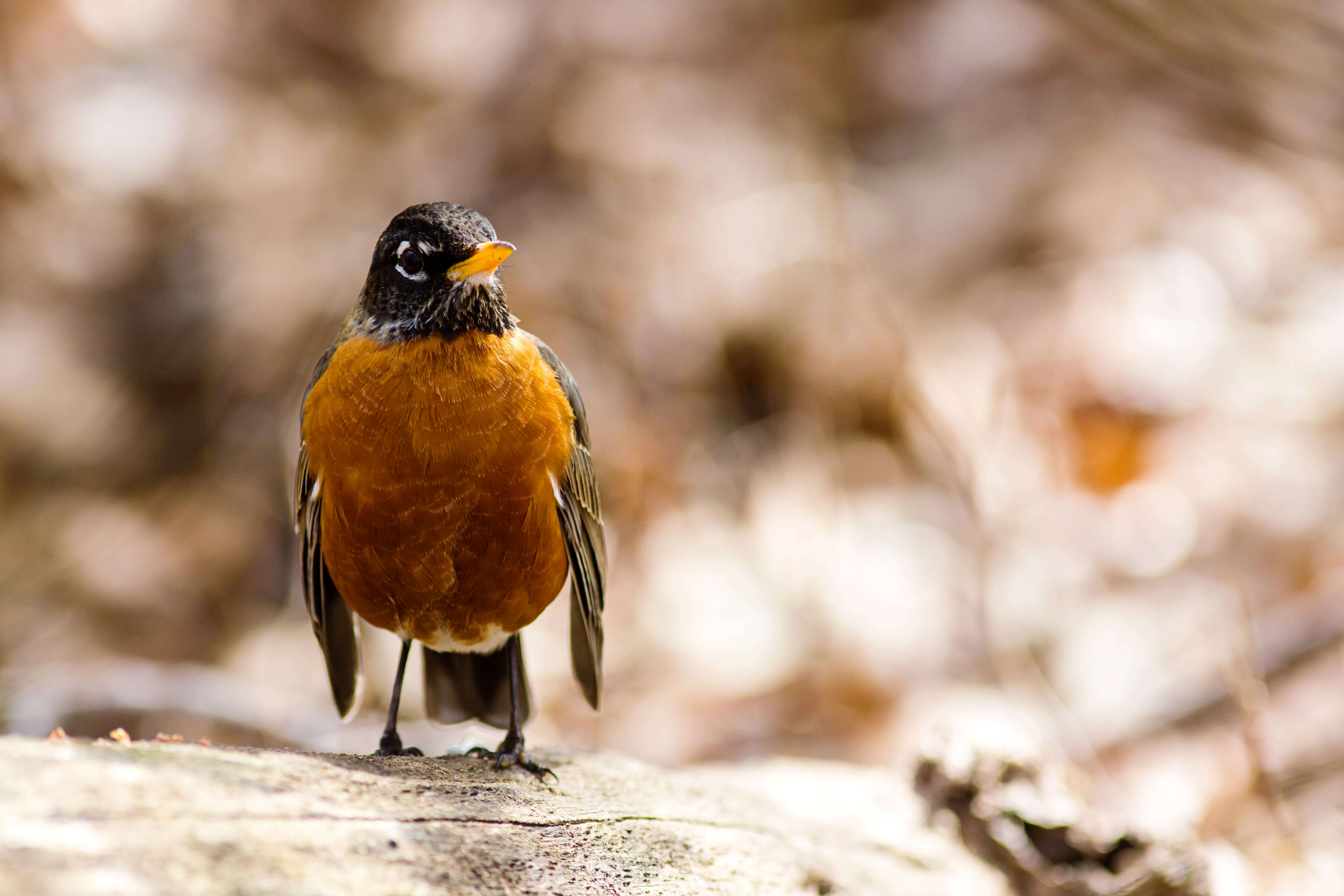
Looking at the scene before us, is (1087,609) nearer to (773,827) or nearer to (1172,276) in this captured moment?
(1172,276)

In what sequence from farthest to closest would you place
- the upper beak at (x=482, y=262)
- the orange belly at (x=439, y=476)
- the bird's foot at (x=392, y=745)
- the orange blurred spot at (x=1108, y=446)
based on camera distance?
1. the orange blurred spot at (x=1108, y=446)
2. the bird's foot at (x=392, y=745)
3. the upper beak at (x=482, y=262)
4. the orange belly at (x=439, y=476)

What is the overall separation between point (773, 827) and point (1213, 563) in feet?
18.0

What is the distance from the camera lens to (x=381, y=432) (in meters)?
3.13

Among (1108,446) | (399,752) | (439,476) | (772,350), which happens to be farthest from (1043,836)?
(772,350)

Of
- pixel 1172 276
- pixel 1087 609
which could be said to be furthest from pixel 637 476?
pixel 1172 276

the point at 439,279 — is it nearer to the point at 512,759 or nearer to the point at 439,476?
the point at 439,476

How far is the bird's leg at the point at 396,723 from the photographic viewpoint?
3.52 metres

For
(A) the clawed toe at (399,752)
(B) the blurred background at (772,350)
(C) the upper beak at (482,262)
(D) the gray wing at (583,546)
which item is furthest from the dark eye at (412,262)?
(B) the blurred background at (772,350)

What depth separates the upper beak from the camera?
3277 mm

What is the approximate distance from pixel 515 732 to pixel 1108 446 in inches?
248

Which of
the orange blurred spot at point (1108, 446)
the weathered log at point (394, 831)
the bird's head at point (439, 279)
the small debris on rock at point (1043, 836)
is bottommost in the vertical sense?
the weathered log at point (394, 831)

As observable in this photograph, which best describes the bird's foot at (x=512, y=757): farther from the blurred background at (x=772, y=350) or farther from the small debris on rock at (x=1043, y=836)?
the blurred background at (x=772, y=350)

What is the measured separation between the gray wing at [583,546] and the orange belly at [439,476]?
0.09m

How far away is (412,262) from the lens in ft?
11.2
